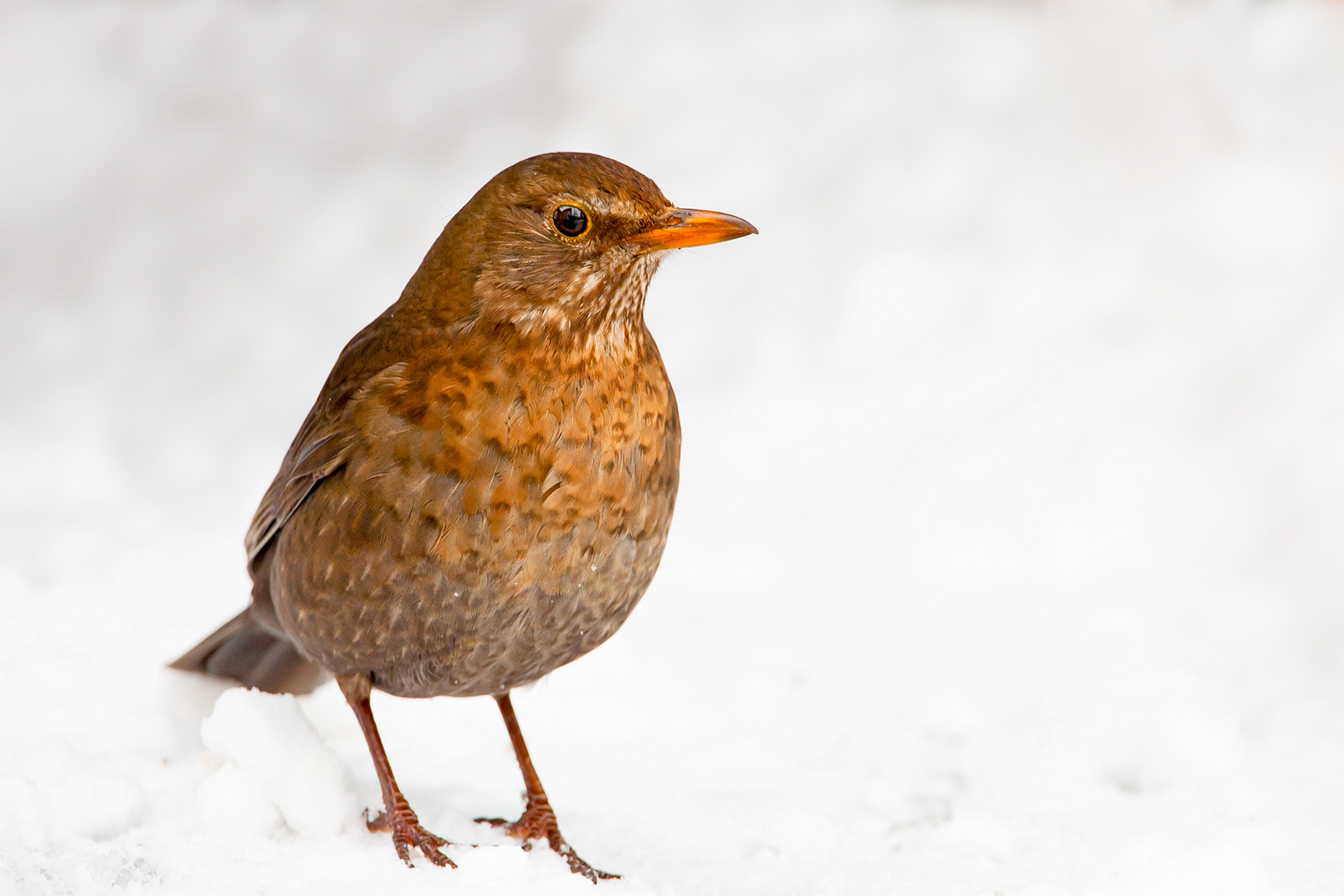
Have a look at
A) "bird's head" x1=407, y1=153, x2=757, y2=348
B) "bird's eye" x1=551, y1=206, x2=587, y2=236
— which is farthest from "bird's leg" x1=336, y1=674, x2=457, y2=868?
"bird's eye" x1=551, y1=206, x2=587, y2=236

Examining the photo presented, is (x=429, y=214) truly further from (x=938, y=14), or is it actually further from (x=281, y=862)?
(x=281, y=862)

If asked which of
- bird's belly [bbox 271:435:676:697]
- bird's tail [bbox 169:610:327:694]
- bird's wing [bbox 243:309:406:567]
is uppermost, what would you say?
bird's wing [bbox 243:309:406:567]

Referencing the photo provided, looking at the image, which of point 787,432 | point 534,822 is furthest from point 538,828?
point 787,432

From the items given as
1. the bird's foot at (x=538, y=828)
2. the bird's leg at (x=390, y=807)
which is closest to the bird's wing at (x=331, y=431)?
the bird's leg at (x=390, y=807)

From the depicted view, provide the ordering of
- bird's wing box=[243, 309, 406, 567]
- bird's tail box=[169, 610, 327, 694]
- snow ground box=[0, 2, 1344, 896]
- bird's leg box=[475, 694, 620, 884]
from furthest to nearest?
bird's tail box=[169, 610, 327, 694]
snow ground box=[0, 2, 1344, 896]
bird's leg box=[475, 694, 620, 884]
bird's wing box=[243, 309, 406, 567]

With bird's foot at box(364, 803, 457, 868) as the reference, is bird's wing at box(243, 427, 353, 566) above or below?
above

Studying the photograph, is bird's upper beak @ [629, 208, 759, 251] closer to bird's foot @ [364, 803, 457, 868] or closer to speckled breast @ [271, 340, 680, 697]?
speckled breast @ [271, 340, 680, 697]

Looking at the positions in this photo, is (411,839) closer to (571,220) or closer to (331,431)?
(331,431)
